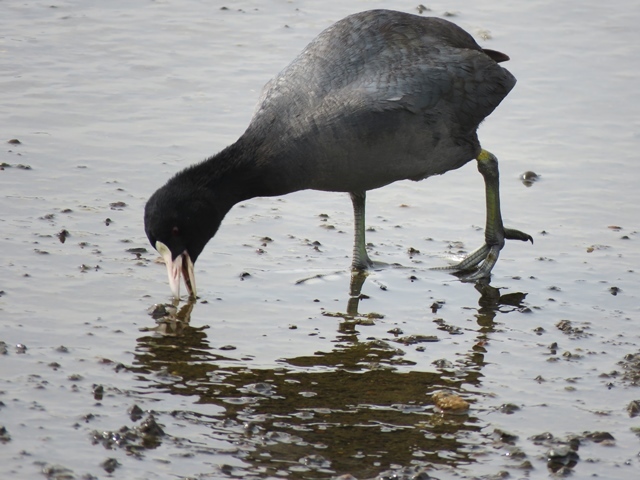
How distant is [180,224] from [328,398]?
124cm

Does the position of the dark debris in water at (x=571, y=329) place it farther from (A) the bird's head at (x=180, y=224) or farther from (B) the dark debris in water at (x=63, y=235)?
(B) the dark debris in water at (x=63, y=235)

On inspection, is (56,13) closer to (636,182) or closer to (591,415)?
(636,182)

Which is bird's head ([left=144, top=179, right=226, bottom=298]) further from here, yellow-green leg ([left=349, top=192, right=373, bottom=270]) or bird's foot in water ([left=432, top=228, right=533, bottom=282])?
bird's foot in water ([left=432, top=228, right=533, bottom=282])

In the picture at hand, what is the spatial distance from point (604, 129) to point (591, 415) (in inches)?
154

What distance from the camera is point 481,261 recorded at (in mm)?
6770

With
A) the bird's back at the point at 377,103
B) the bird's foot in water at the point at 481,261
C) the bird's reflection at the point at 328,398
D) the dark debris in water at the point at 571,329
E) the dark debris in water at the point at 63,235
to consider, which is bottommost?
the bird's reflection at the point at 328,398

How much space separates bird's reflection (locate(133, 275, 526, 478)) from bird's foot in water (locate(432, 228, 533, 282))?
69cm

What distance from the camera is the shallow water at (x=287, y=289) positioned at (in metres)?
4.58

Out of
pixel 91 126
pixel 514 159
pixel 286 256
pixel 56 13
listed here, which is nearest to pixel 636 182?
pixel 514 159

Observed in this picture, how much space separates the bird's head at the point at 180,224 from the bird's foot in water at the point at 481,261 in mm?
1517

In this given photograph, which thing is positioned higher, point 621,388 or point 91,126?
point 91,126

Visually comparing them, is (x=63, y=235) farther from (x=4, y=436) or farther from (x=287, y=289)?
Answer: (x=4, y=436)

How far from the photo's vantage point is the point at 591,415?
4918mm

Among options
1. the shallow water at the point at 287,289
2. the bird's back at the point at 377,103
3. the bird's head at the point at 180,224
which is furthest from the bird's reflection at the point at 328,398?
the bird's back at the point at 377,103
